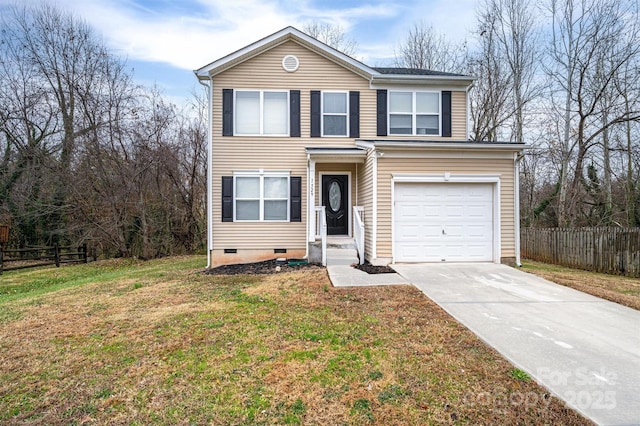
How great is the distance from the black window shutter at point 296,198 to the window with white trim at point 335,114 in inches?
75.6

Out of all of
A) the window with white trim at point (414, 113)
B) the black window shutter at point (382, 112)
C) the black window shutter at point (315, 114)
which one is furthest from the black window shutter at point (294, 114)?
the window with white trim at point (414, 113)

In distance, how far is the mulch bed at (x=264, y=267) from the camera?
941cm

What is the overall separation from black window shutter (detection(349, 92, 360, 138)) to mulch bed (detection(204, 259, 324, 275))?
438 cm

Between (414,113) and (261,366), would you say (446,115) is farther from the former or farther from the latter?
(261,366)

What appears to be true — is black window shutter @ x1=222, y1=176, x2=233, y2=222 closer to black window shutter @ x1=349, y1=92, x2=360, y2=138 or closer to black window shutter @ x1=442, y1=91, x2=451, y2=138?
black window shutter @ x1=349, y1=92, x2=360, y2=138

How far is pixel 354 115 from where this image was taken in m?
11.3

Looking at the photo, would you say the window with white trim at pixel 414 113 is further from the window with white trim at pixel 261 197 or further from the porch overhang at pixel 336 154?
the window with white trim at pixel 261 197

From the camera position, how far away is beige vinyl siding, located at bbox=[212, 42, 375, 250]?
11.0m

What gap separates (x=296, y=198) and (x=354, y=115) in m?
3.23

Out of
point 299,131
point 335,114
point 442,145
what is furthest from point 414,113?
point 299,131

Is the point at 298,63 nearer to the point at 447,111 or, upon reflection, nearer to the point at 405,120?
the point at 405,120

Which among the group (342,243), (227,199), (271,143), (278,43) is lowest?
(342,243)

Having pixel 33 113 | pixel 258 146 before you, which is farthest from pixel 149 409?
pixel 33 113

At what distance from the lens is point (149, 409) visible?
9.98 feet
